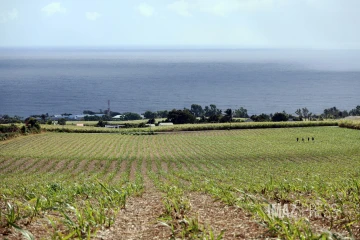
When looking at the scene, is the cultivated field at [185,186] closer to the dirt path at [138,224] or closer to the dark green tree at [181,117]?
the dirt path at [138,224]

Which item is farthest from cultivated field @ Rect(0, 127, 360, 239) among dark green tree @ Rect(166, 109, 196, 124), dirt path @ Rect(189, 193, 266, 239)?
dark green tree @ Rect(166, 109, 196, 124)

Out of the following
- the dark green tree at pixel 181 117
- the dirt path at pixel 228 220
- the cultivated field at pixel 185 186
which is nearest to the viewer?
the dirt path at pixel 228 220

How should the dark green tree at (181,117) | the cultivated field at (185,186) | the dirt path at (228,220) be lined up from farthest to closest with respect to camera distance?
the dark green tree at (181,117), the cultivated field at (185,186), the dirt path at (228,220)

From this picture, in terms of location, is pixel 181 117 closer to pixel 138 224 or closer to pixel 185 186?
pixel 185 186

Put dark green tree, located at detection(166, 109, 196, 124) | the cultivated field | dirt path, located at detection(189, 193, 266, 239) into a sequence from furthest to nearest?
dark green tree, located at detection(166, 109, 196, 124)
the cultivated field
dirt path, located at detection(189, 193, 266, 239)

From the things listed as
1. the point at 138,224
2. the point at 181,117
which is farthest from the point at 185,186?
the point at 181,117

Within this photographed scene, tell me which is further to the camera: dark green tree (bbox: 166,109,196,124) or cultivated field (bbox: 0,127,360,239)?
dark green tree (bbox: 166,109,196,124)

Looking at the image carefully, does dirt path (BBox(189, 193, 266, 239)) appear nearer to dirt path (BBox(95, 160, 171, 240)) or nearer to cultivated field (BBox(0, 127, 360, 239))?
cultivated field (BBox(0, 127, 360, 239))

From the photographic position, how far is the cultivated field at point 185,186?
7172mm

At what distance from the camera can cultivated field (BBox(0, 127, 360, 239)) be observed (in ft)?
23.5

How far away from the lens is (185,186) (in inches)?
672

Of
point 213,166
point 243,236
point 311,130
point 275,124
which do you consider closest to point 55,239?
point 243,236

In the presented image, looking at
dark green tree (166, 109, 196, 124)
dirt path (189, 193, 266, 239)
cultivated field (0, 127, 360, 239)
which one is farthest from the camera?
dark green tree (166, 109, 196, 124)

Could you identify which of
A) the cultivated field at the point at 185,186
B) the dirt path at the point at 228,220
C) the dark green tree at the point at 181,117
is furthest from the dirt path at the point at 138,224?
the dark green tree at the point at 181,117
